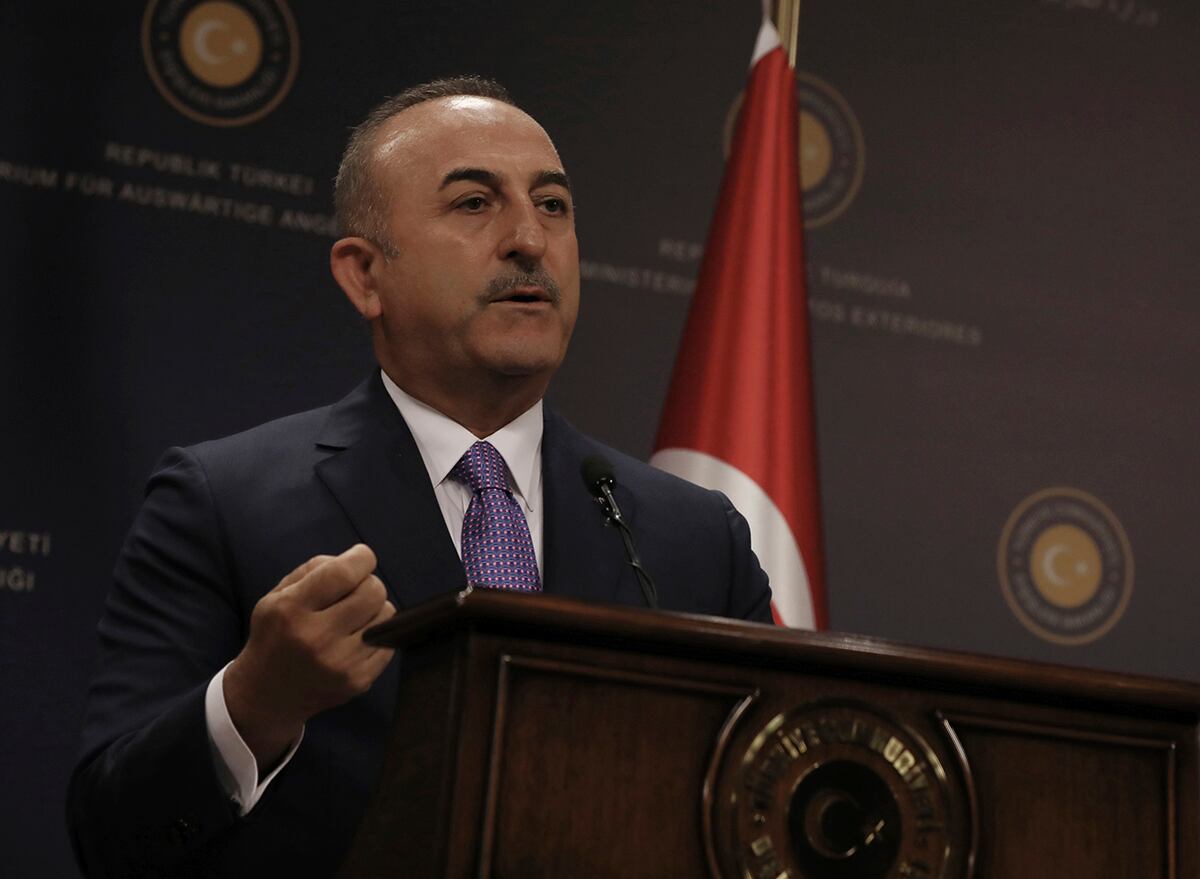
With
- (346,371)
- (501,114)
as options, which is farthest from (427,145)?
(346,371)

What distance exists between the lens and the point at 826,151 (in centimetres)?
406

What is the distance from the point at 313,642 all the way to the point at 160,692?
1.76 ft

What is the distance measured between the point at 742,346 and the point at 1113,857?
2.26m

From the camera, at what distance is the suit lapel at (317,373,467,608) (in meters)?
1.94

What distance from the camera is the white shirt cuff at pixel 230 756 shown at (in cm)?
159

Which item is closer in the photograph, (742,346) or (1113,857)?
(1113,857)

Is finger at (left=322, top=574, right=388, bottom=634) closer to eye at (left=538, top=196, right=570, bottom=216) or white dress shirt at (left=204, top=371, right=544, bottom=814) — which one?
white dress shirt at (left=204, top=371, right=544, bottom=814)

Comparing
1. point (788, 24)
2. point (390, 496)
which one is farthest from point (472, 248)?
point (788, 24)

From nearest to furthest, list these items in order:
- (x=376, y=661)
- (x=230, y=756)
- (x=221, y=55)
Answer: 1. (x=376, y=661)
2. (x=230, y=756)
3. (x=221, y=55)

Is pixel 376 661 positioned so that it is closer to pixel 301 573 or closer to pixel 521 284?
pixel 301 573

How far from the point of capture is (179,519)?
202 cm

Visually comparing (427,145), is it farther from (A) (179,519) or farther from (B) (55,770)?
(B) (55,770)

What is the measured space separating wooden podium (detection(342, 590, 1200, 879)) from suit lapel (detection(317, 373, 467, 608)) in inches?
20.1

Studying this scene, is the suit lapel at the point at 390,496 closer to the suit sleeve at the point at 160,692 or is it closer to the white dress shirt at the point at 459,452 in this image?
the white dress shirt at the point at 459,452
